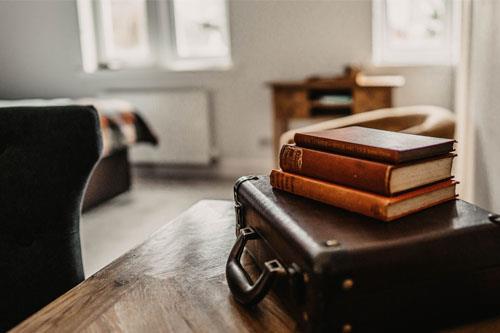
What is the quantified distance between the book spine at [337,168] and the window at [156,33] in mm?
3791

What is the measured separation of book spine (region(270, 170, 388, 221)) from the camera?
0.72 m

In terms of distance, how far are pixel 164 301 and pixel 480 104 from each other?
1.24 metres

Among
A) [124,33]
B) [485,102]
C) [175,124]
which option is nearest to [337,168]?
[485,102]

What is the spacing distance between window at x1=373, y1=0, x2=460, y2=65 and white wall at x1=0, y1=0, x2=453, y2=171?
11 centimetres

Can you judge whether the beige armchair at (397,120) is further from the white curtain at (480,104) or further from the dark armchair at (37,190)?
the dark armchair at (37,190)

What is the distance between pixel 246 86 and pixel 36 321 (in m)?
3.84

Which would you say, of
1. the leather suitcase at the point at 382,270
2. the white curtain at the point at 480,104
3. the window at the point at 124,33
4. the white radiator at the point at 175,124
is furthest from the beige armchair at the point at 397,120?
the window at the point at 124,33

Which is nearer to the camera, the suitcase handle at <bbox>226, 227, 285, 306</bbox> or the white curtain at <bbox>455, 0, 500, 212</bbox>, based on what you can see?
the suitcase handle at <bbox>226, 227, 285, 306</bbox>

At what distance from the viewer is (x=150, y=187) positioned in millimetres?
4316

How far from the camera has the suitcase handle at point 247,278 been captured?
0.70 metres

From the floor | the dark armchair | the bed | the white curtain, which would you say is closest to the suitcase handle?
the dark armchair

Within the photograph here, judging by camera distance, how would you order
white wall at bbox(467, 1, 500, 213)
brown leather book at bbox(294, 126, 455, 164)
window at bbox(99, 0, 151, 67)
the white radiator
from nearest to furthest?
brown leather book at bbox(294, 126, 455, 164) < white wall at bbox(467, 1, 500, 213) < the white radiator < window at bbox(99, 0, 151, 67)

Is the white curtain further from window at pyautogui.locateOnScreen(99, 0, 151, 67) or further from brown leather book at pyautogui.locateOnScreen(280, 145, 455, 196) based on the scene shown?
window at pyautogui.locateOnScreen(99, 0, 151, 67)

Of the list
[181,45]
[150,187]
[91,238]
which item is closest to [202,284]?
[91,238]
